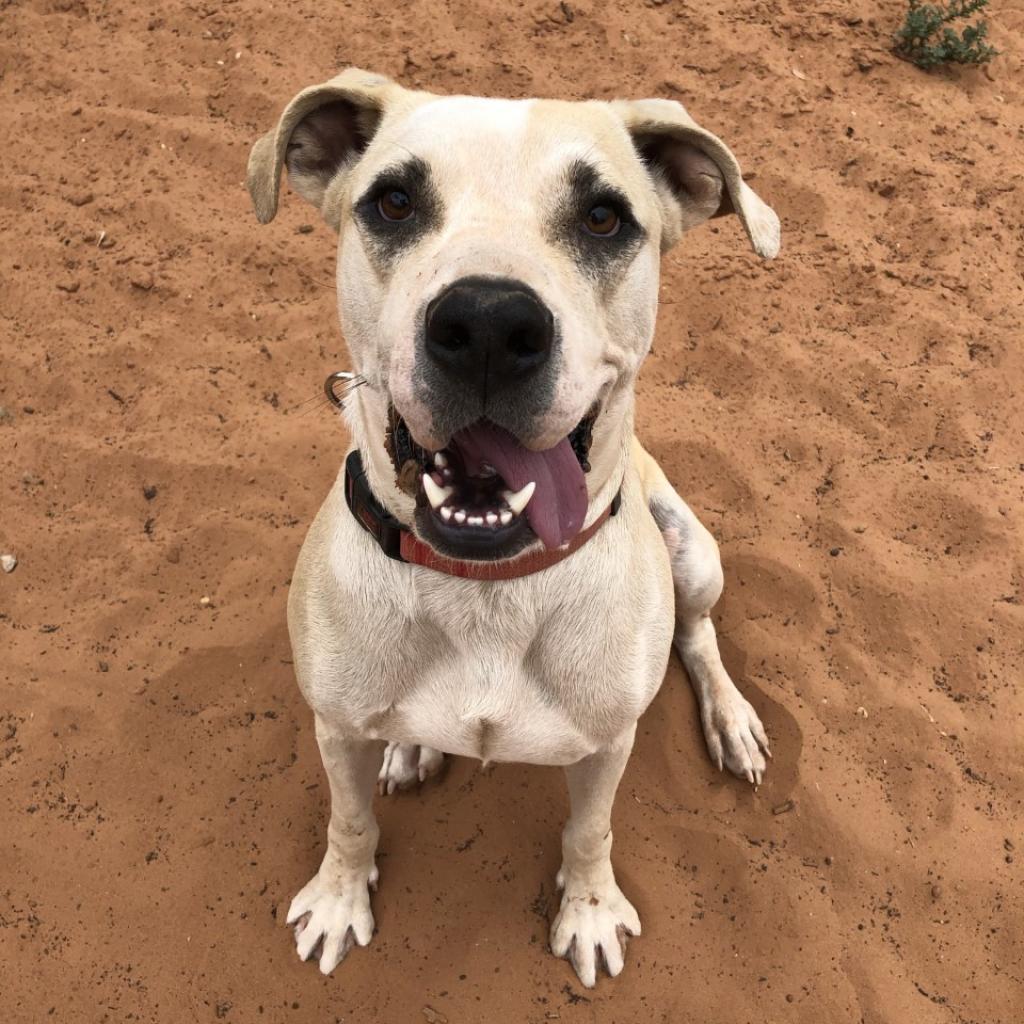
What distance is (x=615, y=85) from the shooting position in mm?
5484

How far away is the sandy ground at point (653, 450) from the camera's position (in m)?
2.82

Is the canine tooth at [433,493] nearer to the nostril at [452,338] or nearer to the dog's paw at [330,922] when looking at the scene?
the nostril at [452,338]

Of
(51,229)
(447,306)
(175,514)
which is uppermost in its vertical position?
(447,306)

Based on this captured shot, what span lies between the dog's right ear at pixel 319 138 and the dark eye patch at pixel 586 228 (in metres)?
0.57

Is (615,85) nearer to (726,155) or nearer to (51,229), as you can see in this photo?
(51,229)

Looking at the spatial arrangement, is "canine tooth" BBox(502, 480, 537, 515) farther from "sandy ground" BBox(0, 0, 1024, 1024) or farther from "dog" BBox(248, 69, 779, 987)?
"sandy ground" BBox(0, 0, 1024, 1024)

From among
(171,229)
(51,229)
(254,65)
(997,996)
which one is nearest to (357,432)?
(997,996)

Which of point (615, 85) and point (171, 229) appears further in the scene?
point (615, 85)

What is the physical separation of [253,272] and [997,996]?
171 inches

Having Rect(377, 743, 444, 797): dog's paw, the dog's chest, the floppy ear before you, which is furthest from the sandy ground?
the floppy ear

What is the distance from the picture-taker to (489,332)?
1540mm

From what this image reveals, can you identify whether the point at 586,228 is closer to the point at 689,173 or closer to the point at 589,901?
the point at 689,173

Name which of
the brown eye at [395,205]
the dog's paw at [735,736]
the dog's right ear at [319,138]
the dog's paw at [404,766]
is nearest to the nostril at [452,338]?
the brown eye at [395,205]

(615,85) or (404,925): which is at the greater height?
(615,85)
